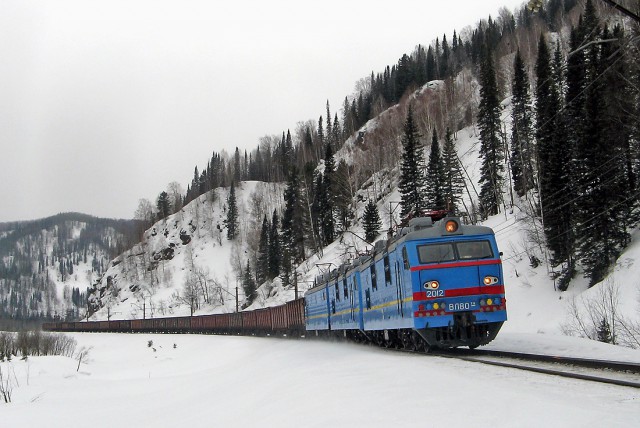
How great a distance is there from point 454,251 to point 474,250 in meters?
0.56

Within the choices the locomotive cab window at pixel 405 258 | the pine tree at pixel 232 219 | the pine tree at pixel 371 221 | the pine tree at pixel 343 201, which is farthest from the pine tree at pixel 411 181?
the pine tree at pixel 232 219

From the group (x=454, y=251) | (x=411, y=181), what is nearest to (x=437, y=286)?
(x=454, y=251)

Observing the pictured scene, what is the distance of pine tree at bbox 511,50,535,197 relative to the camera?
5753cm

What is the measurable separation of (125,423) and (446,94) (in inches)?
3953

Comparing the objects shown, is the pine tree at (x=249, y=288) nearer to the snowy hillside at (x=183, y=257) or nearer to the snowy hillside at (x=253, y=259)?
the snowy hillside at (x=253, y=259)

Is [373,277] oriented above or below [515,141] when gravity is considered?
below

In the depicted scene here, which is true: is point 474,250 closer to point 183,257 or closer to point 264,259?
point 264,259

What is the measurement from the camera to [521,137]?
203 ft

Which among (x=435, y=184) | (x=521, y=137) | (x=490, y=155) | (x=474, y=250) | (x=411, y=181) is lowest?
(x=474, y=250)

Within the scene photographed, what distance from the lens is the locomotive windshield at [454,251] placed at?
579 inches

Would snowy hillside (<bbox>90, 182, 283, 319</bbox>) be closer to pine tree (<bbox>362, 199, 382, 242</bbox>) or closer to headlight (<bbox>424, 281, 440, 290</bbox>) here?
pine tree (<bbox>362, 199, 382, 242</bbox>)

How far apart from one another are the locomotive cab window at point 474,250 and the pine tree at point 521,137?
4162 cm

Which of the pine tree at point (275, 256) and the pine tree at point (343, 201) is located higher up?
the pine tree at point (343, 201)

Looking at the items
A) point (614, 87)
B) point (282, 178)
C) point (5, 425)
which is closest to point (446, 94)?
point (282, 178)
